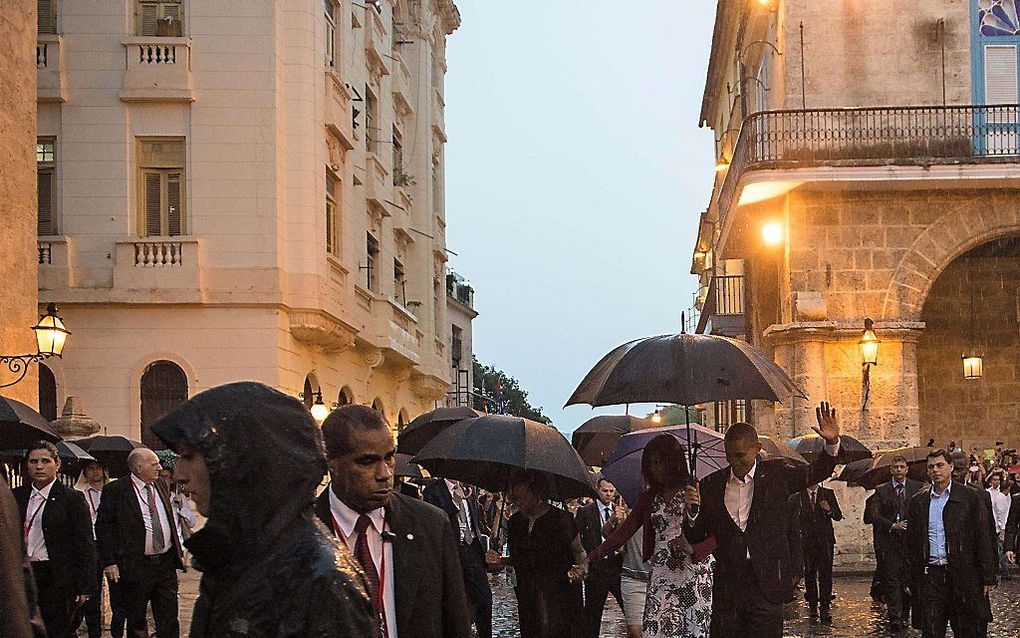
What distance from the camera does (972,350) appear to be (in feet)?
94.7

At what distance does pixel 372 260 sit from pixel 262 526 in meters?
32.2

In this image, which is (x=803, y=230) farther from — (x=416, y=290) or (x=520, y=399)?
(x=520, y=399)

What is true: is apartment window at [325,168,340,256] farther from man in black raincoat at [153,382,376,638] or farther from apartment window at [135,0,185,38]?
man in black raincoat at [153,382,376,638]

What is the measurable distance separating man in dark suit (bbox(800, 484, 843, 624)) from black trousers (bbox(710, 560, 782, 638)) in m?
7.68

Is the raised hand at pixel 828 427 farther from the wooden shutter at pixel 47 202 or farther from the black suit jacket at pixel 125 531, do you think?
the wooden shutter at pixel 47 202

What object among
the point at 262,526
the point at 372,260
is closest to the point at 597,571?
the point at 262,526

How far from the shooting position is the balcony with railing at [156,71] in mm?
26297

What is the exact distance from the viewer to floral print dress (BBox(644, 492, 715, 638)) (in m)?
9.16

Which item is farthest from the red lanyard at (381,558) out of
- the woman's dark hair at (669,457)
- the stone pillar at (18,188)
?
the stone pillar at (18,188)

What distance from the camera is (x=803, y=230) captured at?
24.7 metres

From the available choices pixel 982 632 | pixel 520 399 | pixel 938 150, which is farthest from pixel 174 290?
pixel 520 399

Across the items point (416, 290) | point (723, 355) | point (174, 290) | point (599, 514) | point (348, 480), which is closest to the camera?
point (348, 480)

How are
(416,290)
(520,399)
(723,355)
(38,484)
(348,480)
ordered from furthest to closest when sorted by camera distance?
(520,399), (416,290), (38,484), (723,355), (348,480)

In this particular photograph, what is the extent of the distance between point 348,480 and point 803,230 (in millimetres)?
20032
